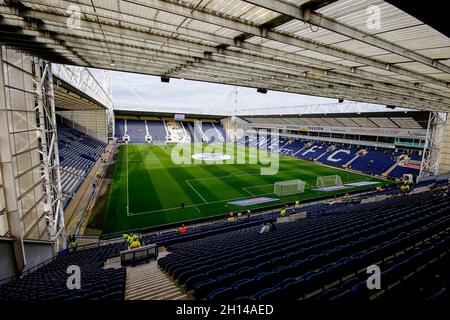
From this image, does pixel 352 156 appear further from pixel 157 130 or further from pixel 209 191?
pixel 157 130

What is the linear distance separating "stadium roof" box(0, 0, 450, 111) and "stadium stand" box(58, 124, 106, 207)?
44.5 feet

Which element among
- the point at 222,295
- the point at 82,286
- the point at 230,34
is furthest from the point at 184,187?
the point at 222,295

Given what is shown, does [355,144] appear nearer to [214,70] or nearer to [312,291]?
[214,70]

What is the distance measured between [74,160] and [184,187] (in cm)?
1466

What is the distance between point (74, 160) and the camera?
2919 centimetres

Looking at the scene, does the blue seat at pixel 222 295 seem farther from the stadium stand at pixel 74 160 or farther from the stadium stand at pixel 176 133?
the stadium stand at pixel 176 133

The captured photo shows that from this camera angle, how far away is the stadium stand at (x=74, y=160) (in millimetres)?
22781

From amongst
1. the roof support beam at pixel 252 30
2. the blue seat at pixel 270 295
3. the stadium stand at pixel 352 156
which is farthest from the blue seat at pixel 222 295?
the stadium stand at pixel 352 156

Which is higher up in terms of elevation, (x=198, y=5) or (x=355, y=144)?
(x=198, y=5)
